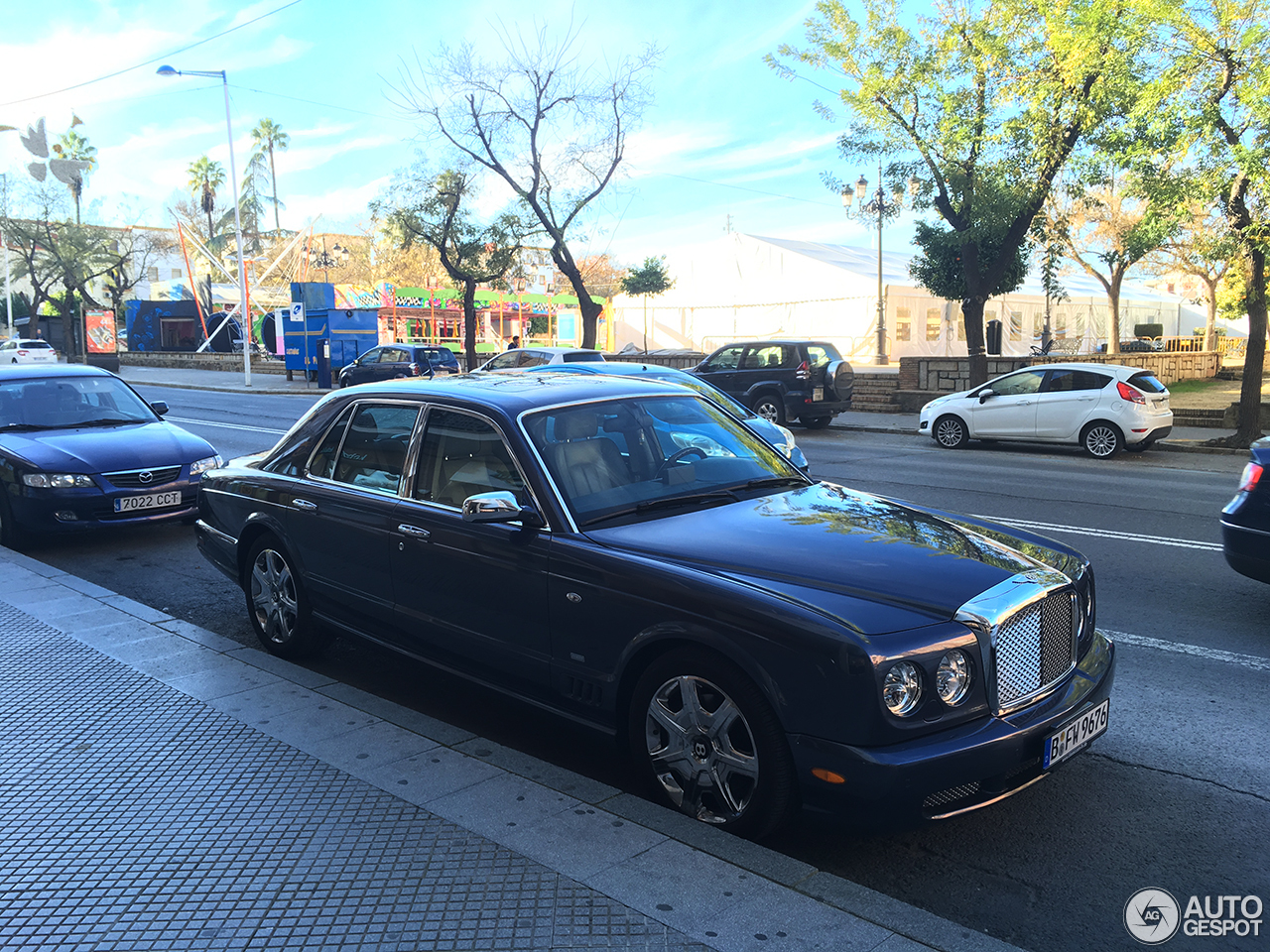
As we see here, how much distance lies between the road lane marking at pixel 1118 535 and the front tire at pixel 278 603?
208 inches

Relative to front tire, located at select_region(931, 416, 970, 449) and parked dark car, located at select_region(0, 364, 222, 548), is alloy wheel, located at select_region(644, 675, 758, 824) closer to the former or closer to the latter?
parked dark car, located at select_region(0, 364, 222, 548)

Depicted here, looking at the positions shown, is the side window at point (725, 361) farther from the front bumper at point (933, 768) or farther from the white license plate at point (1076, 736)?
the front bumper at point (933, 768)

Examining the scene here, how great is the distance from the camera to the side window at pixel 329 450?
5.20 metres

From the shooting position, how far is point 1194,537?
855cm

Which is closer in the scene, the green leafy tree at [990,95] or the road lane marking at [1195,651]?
the road lane marking at [1195,651]

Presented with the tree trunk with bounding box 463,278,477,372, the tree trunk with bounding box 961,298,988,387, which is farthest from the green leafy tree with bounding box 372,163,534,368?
the tree trunk with bounding box 961,298,988,387

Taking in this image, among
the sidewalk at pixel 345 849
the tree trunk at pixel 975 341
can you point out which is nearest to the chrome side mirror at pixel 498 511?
the sidewalk at pixel 345 849

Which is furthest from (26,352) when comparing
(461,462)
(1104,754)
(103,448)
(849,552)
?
(1104,754)

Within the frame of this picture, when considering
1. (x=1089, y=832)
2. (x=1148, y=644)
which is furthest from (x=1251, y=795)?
(x=1148, y=644)

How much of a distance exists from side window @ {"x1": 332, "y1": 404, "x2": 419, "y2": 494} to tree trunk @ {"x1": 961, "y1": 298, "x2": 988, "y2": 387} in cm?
1829

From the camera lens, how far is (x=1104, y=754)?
4.18 metres

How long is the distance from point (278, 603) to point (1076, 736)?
13.2 ft

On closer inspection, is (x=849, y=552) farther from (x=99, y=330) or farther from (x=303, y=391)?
(x=99, y=330)

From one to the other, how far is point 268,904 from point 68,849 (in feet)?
2.88
